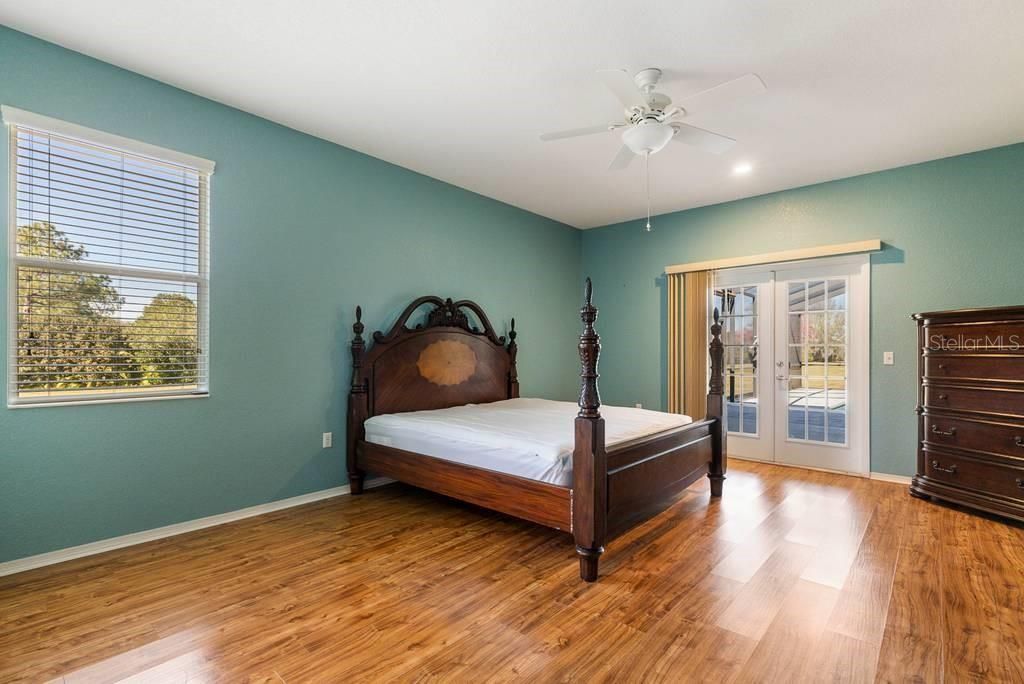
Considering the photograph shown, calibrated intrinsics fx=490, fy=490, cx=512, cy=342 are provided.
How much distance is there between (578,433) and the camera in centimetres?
248

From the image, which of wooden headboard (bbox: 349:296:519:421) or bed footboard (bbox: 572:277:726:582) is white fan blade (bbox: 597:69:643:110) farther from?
wooden headboard (bbox: 349:296:519:421)

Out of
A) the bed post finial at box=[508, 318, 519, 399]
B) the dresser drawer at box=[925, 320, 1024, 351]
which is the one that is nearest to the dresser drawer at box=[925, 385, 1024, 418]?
the dresser drawer at box=[925, 320, 1024, 351]

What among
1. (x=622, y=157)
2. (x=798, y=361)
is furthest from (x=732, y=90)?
(x=798, y=361)

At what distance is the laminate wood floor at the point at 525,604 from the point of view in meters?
1.77

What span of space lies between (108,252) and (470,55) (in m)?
2.27

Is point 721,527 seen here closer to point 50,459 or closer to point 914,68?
point 914,68

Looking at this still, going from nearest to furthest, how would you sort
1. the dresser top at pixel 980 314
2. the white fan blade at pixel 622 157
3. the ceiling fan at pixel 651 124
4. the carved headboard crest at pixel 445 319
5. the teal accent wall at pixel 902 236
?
the ceiling fan at pixel 651 124 < the white fan blade at pixel 622 157 < the dresser top at pixel 980 314 < the teal accent wall at pixel 902 236 < the carved headboard crest at pixel 445 319

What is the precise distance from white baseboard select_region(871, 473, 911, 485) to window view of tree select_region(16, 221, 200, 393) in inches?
211

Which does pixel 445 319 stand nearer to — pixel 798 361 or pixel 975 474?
pixel 798 361

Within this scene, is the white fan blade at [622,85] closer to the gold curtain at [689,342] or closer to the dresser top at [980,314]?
the dresser top at [980,314]

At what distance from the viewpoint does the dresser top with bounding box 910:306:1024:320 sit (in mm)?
3162

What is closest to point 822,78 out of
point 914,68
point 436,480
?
point 914,68

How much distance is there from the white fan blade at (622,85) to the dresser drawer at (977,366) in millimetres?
2962

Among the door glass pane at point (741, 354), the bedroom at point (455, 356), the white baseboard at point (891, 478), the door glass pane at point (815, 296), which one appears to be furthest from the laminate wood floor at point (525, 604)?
the door glass pane at point (815, 296)
